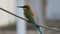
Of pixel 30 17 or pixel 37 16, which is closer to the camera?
pixel 30 17

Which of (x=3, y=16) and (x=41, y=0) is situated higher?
(x=41, y=0)

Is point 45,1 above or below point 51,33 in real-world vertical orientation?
above

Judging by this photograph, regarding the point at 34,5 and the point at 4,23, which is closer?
the point at 34,5

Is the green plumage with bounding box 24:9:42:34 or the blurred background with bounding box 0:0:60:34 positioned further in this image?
the blurred background with bounding box 0:0:60:34

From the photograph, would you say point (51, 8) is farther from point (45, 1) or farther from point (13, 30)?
point (13, 30)

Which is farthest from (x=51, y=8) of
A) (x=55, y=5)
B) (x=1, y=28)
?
(x=1, y=28)

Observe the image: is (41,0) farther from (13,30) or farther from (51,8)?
(13,30)

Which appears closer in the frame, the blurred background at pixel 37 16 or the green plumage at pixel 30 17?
the green plumage at pixel 30 17

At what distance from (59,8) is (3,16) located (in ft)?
2.16

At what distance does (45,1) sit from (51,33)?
383 mm

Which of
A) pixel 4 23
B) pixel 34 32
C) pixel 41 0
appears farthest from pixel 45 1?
pixel 4 23

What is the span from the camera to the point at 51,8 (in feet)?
8.45

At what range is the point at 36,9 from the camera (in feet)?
8.15

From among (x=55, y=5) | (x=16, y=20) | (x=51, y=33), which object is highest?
(x=55, y=5)
